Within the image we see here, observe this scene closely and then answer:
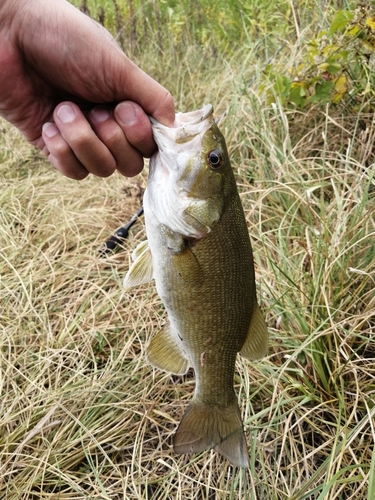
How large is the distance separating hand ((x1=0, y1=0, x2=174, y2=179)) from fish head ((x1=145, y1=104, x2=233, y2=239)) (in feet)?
0.28

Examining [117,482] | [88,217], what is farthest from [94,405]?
[88,217]

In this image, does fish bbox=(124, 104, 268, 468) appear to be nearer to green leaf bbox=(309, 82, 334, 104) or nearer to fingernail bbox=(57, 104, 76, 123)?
fingernail bbox=(57, 104, 76, 123)

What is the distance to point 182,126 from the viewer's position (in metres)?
1.45

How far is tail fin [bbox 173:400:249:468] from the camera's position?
148cm

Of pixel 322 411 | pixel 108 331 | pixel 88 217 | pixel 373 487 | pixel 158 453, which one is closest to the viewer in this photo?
pixel 373 487

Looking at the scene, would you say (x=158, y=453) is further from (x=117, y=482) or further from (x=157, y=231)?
(x=157, y=231)

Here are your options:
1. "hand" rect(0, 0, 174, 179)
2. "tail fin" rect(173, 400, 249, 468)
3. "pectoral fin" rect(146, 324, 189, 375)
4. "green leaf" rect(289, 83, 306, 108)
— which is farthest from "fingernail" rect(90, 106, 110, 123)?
"green leaf" rect(289, 83, 306, 108)

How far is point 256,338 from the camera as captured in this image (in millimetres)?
1556

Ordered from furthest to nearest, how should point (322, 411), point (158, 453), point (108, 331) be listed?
point (108, 331)
point (158, 453)
point (322, 411)

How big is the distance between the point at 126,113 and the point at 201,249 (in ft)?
1.63

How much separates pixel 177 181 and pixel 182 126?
0.58 feet

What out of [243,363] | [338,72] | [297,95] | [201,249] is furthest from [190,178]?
[338,72]

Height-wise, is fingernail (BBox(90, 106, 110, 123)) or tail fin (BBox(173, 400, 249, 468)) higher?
fingernail (BBox(90, 106, 110, 123))

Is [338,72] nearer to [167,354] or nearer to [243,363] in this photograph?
[243,363]
